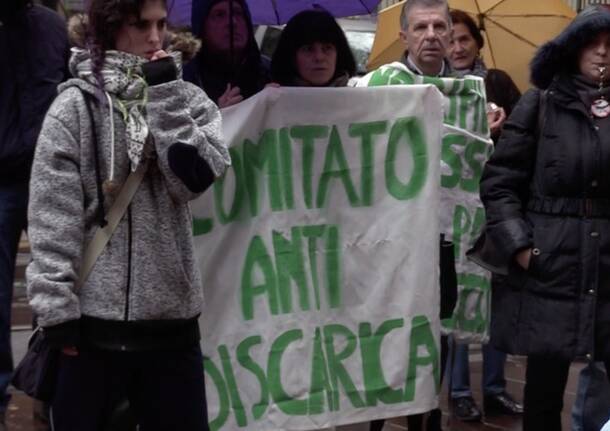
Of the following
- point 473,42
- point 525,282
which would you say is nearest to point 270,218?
point 525,282

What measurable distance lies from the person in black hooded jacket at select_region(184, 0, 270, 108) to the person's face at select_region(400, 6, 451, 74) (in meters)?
0.65

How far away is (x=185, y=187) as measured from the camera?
12.0 ft

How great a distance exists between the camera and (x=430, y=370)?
16.2ft

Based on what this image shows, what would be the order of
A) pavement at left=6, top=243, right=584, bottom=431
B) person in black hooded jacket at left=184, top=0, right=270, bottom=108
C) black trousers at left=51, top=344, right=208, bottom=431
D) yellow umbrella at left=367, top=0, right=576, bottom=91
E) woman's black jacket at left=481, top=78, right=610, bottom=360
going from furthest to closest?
yellow umbrella at left=367, top=0, right=576, bottom=91 < pavement at left=6, top=243, right=584, bottom=431 < person in black hooded jacket at left=184, top=0, right=270, bottom=108 < woman's black jacket at left=481, top=78, right=610, bottom=360 < black trousers at left=51, top=344, right=208, bottom=431

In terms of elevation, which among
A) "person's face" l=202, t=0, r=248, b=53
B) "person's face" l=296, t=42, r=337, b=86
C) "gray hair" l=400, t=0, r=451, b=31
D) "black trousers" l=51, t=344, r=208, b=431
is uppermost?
"gray hair" l=400, t=0, r=451, b=31

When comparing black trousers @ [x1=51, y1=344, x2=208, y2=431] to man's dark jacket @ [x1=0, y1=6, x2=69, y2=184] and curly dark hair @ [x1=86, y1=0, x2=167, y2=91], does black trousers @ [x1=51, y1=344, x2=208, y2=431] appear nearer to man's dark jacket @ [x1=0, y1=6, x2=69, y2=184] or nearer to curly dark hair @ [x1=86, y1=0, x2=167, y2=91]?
curly dark hair @ [x1=86, y1=0, x2=167, y2=91]

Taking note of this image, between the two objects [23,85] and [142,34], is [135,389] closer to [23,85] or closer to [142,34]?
[142,34]

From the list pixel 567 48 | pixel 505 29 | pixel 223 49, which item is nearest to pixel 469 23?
pixel 505 29

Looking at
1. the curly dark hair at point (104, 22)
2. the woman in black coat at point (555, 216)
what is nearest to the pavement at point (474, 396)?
the woman in black coat at point (555, 216)

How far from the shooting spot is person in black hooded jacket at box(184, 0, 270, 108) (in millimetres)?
4996

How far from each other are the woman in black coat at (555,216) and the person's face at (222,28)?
1076 mm

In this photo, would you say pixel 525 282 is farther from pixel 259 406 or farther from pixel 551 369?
pixel 259 406

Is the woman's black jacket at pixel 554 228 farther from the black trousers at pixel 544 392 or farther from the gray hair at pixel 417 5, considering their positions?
the gray hair at pixel 417 5

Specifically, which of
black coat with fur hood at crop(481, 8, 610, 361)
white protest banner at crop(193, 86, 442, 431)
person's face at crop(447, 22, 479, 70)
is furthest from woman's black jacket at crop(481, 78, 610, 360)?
person's face at crop(447, 22, 479, 70)
